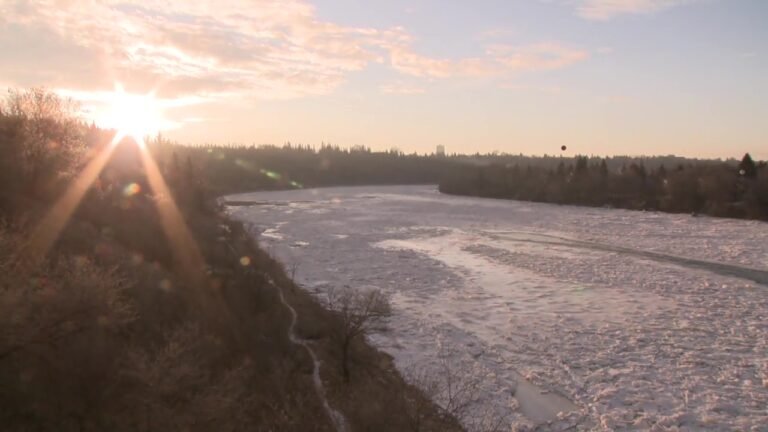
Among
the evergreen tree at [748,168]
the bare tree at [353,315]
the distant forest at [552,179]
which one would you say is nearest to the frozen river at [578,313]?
the bare tree at [353,315]

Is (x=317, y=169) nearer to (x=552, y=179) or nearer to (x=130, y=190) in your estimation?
(x=552, y=179)

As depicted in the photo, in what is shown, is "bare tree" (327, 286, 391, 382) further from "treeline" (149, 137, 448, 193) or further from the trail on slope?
"treeline" (149, 137, 448, 193)

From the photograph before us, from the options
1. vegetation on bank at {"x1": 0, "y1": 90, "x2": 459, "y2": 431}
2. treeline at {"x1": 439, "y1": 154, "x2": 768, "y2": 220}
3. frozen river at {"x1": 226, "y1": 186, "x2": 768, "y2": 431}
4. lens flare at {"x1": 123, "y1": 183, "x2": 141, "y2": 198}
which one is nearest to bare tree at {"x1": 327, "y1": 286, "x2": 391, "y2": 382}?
vegetation on bank at {"x1": 0, "y1": 90, "x2": 459, "y2": 431}

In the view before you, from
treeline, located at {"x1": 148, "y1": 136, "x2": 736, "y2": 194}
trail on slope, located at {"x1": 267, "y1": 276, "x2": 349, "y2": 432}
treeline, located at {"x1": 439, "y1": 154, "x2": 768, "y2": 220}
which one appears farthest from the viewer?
treeline, located at {"x1": 148, "y1": 136, "x2": 736, "y2": 194}

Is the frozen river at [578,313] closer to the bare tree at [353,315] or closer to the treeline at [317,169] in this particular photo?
the bare tree at [353,315]

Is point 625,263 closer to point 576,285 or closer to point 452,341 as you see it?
point 576,285

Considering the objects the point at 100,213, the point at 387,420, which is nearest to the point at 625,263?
the point at 387,420

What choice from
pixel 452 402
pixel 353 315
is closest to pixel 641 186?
pixel 353 315
